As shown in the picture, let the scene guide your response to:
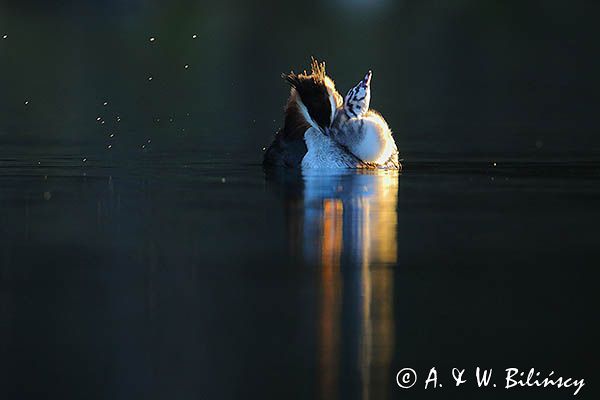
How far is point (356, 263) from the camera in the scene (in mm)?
10016

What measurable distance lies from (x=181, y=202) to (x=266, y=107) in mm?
15060

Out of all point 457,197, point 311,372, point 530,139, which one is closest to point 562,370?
point 311,372

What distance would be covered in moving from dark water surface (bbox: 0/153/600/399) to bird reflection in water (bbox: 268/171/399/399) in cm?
2

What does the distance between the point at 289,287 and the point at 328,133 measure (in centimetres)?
771

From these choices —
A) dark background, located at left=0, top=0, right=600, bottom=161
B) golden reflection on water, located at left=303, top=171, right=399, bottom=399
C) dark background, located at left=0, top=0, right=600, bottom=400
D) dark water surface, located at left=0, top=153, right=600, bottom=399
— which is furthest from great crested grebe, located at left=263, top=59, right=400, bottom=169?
dark water surface, located at left=0, top=153, right=600, bottom=399

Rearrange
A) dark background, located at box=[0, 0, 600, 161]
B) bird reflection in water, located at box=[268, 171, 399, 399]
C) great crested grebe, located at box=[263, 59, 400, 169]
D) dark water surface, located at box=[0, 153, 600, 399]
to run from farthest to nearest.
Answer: dark background, located at box=[0, 0, 600, 161] → great crested grebe, located at box=[263, 59, 400, 169] → bird reflection in water, located at box=[268, 171, 399, 399] → dark water surface, located at box=[0, 153, 600, 399]

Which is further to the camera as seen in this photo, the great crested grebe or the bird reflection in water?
the great crested grebe

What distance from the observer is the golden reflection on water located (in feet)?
24.6

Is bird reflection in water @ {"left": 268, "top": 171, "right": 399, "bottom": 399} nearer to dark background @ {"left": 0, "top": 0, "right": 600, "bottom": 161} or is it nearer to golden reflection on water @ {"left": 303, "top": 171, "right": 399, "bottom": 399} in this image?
golden reflection on water @ {"left": 303, "top": 171, "right": 399, "bottom": 399}

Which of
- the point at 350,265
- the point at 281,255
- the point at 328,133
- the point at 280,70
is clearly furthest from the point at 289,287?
the point at 280,70

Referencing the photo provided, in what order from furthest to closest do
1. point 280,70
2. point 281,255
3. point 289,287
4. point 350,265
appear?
point 280,70 → point 281,255 → point 350,265 → point 289,287

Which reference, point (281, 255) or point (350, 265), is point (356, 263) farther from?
point (281, 255)

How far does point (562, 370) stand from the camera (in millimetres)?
7289

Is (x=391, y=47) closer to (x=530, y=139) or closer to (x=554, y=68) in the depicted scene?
(x=554, y=68)
